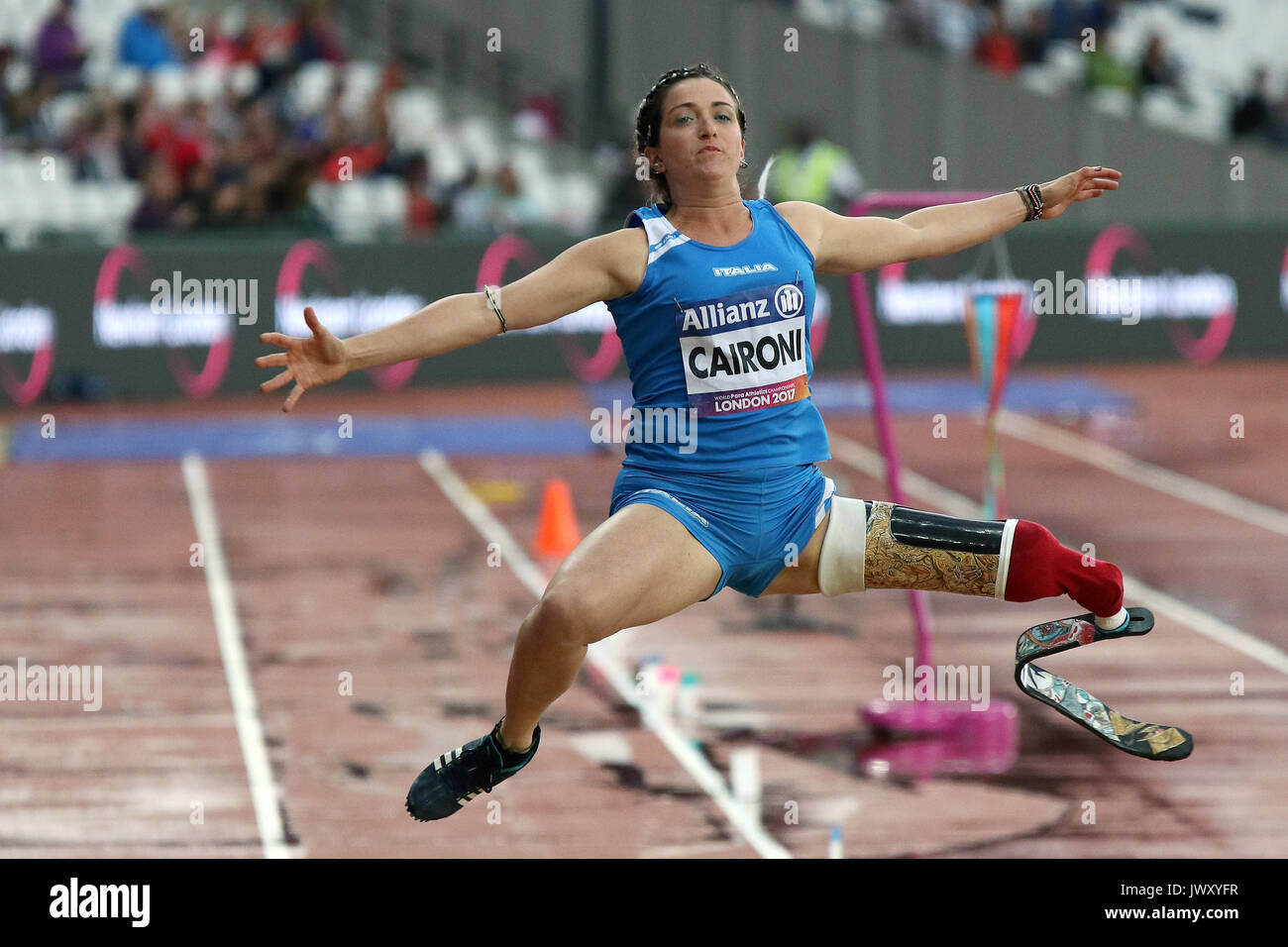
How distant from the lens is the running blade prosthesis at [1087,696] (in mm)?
5883

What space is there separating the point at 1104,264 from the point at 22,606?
13867 mm

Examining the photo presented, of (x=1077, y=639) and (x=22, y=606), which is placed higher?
(x=1077, y=639)

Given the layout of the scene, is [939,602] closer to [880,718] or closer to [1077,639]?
[880,718]

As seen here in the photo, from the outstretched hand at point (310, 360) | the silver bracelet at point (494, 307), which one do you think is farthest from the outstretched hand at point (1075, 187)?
the outstretched hand at point (310, 360)

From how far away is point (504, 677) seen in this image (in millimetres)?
10609

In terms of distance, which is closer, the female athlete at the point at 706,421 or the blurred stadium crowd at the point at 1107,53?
the female athlete at the point at 706,421

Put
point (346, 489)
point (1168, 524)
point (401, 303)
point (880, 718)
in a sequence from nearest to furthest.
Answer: point (880, 718) → point (1168, 524) → point (346, 489) → point (401, 303)

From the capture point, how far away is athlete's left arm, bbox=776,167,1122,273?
5.84 meters

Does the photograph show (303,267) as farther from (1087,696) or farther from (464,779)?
(1087,696)

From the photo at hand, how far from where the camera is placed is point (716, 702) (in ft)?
33.2

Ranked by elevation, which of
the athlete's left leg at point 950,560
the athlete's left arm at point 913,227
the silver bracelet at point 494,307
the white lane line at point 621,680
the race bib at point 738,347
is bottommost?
the white lane line at point 621,680

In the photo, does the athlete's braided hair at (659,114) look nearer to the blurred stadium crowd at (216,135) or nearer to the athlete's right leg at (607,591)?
the athlete's right leg at (607,591)

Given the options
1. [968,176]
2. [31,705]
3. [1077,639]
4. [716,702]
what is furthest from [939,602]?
[968,176]

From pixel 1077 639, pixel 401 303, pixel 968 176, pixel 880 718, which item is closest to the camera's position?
pixel 1077 639
